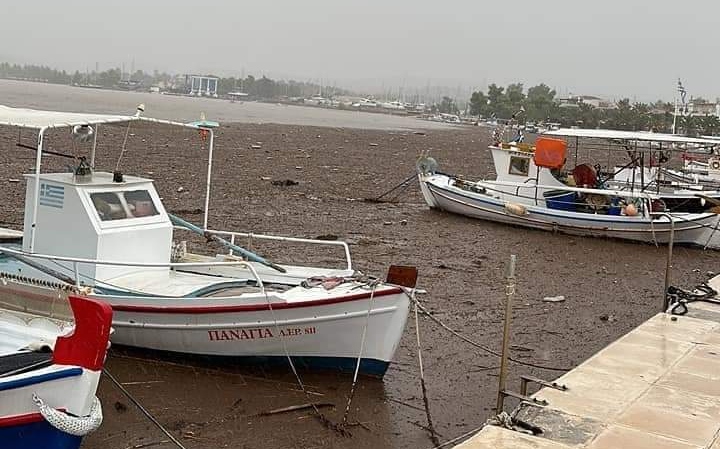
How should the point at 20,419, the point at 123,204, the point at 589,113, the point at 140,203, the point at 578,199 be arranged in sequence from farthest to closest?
the point at 589,113
the point at 578,199
the point at 140,203
the point at 123,204
the point at 20,419

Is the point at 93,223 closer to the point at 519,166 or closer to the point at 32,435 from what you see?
the point at 32,435

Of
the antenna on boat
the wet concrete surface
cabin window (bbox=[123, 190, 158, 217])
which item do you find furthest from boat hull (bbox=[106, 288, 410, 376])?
the antenna on boat

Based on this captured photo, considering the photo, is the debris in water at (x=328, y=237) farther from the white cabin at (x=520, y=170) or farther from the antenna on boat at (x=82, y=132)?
the antenna on boat at (x=82, y=132)

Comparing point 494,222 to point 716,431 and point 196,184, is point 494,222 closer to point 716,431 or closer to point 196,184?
point 196,184

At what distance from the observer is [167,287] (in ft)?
34.2

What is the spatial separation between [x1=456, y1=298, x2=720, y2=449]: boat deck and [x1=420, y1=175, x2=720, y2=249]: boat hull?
10580mm

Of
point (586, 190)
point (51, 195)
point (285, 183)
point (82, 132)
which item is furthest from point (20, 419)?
point (285, 183)

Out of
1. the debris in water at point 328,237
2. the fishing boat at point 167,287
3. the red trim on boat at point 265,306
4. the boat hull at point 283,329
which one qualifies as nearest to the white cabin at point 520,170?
the debris in water at point 328,237

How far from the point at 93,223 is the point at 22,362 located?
3.75 meters

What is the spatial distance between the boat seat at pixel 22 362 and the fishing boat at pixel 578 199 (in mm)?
15054

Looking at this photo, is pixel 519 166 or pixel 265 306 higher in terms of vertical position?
pixel 519 166

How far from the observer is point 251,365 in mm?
9805

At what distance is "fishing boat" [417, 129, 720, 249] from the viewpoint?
20.8 metres

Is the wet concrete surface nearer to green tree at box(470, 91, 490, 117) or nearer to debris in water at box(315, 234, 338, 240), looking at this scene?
debris in water at box(315, 234, 338, 240)
